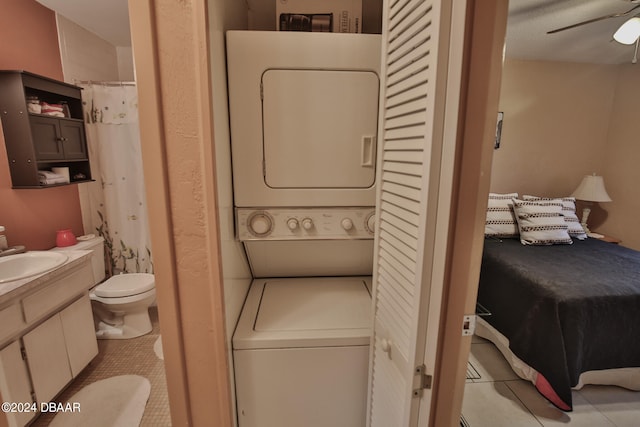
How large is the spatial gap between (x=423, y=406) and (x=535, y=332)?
1.91 m

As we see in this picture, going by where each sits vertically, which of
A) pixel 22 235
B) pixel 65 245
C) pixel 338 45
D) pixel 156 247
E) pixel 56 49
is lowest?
pixel 65 245

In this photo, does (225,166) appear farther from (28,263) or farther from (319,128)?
(28,263)

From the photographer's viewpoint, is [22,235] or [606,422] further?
[22,235]

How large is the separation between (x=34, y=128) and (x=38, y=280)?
1.27 m

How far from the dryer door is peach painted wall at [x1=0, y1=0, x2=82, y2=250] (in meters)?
2.33

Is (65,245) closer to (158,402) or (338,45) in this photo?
(158,402)

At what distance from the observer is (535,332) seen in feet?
7.20

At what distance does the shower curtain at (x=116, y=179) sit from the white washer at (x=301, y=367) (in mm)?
2471

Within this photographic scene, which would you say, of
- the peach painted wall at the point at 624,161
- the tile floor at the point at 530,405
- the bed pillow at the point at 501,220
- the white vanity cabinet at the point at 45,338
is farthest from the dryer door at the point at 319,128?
the peach painted wall at the point at 624,161

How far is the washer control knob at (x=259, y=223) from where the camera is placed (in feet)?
4.34

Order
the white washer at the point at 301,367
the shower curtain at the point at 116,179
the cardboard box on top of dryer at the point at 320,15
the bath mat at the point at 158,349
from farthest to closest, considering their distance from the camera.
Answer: the shower curtain at the point at 116,179 < the bath mat at the point at 158,349 < the cardboard box on top of dryer at the point at 320,15 < the white washer at the point at 301,367

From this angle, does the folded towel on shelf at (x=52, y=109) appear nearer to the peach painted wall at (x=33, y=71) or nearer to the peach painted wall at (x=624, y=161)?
the peach painted wall at (x=33, y=71)

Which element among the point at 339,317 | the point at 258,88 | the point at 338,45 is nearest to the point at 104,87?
the point at 258,88
